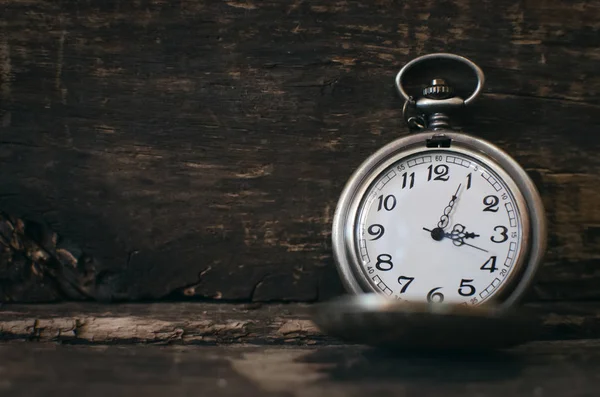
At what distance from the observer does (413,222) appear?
2.99 ft

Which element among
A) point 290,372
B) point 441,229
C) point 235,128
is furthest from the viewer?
point 235,128

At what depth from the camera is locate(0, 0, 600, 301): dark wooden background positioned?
1036mm

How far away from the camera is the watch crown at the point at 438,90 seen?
96cm

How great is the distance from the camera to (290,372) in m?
0.77

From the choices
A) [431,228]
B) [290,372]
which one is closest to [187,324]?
[290,372]

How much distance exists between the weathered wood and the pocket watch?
0.47ft

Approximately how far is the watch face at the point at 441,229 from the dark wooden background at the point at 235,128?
130 mm

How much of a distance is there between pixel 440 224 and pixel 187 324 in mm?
383

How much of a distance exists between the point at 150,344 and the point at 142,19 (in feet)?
1.62

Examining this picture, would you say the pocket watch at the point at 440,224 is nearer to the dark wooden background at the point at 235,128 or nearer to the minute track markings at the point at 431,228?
the minute track markings at the point at 431,228

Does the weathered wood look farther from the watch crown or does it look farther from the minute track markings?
the watch crown

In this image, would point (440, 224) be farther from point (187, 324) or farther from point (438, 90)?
point (187, 324)

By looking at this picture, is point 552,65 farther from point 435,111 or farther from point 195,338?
point 195,338

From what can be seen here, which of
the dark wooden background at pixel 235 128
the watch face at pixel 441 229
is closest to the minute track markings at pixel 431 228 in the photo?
the watch face at pixel 441 229
